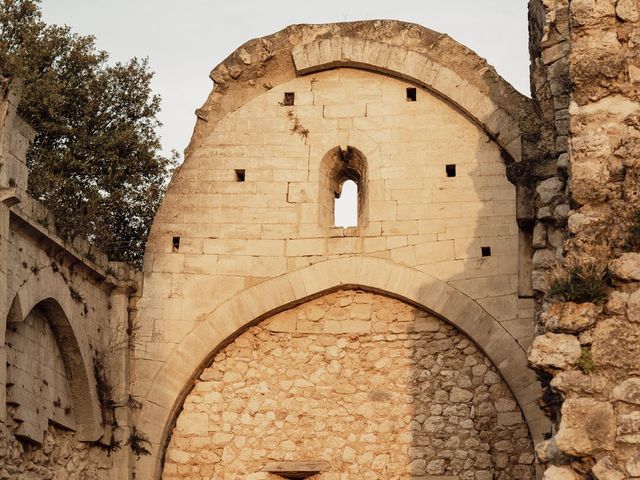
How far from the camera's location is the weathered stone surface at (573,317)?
7.84 metres

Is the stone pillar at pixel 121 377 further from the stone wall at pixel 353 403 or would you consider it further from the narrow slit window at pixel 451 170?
the narrow slit window at pixel 451 170

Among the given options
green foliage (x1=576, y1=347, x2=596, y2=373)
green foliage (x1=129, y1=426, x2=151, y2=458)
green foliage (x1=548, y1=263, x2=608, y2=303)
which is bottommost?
green foliage (x1=576, y1=347, x2=596, y2=373)

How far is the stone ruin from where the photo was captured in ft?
46.1

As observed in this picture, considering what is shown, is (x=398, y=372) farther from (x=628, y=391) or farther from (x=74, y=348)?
(x=628, y=391)

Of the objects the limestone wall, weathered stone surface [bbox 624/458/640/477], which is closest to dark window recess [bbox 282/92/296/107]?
the limestone wall

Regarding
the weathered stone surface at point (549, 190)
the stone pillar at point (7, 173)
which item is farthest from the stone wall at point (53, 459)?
the weathered stone surface at point (549, 190)

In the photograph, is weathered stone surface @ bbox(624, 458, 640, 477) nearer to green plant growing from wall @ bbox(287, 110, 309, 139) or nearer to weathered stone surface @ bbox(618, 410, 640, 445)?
weathered stone surface @ bbox(618, 410, 640, 445)

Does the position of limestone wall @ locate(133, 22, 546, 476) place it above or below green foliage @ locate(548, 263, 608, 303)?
above

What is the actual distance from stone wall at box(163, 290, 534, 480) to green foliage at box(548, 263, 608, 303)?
6.58m

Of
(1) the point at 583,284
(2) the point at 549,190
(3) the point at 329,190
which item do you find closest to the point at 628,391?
(1) the point at 583,284

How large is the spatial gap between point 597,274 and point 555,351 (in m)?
0.53

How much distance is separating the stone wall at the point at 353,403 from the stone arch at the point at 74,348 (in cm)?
108

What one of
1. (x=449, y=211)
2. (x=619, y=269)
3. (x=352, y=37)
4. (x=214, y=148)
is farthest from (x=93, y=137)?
(x=619, y=269)

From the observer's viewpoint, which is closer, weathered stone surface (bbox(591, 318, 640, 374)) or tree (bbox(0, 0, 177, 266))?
weathered stone surface (bbox(591, 318, 640, 374))
